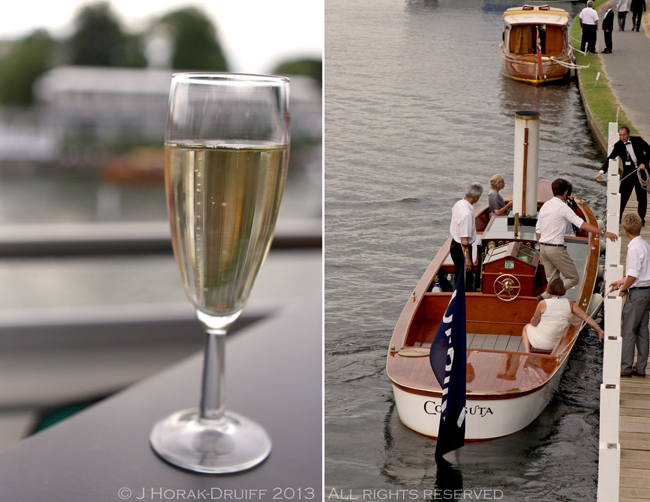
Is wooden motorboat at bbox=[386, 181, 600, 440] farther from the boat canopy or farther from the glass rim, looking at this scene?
the glass rim

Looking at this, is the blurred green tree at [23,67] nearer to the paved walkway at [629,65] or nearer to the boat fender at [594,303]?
the boat fender at [594,303]

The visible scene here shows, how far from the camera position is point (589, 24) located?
87.4 inches

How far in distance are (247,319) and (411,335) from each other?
176 centimetres

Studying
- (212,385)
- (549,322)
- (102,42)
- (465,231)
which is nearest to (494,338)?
(549,322)

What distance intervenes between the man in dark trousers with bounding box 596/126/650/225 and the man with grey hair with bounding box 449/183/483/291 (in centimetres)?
54

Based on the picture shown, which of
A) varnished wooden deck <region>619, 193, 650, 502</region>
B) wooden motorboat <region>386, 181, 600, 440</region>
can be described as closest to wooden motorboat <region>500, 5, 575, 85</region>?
wooden motorboat <region>386, 181, 600, 440</region>

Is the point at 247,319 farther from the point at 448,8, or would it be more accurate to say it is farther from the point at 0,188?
the point at 0,188

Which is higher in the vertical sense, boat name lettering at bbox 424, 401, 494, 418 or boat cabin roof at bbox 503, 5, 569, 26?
boat cabin roof at bbox 503, 5, 569, 26

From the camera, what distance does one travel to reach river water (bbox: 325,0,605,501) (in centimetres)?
172

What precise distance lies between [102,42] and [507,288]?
15.9 m

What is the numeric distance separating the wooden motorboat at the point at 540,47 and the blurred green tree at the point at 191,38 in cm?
996

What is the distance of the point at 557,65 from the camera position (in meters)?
2.46

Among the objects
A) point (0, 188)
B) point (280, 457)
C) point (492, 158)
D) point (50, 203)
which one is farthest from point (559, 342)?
point (50, 203)

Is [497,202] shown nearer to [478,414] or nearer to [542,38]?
[478,414]
